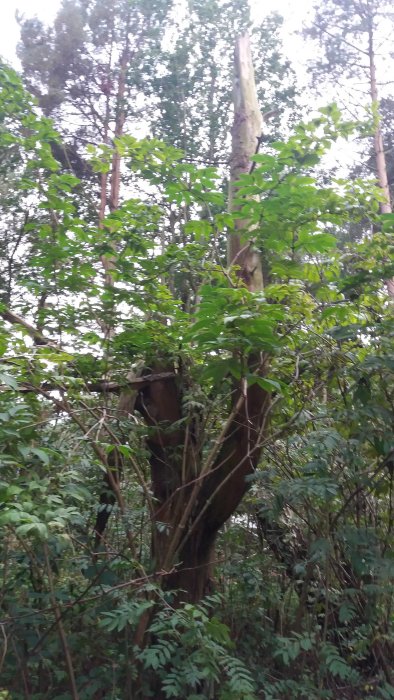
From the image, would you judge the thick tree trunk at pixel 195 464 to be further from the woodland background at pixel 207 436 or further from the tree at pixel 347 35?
the tree at pixel 347 35

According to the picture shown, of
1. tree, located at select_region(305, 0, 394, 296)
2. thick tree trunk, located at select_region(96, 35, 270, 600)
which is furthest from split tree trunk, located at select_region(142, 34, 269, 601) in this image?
tree, located at select_region(305, 0, 394, 296)

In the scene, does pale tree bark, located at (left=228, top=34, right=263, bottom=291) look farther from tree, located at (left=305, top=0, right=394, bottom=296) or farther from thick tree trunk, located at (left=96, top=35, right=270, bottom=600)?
tree, located at (left=305, top=0, right=394, bottom=296)

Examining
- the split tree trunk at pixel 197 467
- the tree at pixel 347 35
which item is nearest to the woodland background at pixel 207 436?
the split tree trunk at pixel 197 467

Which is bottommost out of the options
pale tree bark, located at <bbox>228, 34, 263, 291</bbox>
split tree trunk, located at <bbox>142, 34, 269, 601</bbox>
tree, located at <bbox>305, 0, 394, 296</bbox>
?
split tree trunk, located at <bbox>142, 34, 269, 601</bbox>

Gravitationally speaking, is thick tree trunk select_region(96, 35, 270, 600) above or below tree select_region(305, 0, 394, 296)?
below

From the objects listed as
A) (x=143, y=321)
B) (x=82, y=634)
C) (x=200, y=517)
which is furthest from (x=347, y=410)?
(x=82, y=634)

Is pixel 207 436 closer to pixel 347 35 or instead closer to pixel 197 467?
pixel 197 467

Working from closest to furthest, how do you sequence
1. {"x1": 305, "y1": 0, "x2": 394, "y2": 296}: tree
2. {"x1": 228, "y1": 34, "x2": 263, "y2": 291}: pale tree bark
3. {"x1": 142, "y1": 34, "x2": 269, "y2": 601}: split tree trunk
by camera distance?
{"x1": 142, "y1": 34, "x2": 269, "y2": 601}: split tree trunk
{"x1": 228, "y1": 34, "x2": 263, "y2": 291}: pale tree bark
{"x1": 305, "y1": 0, "x2": 394, "y2": 296}: tree

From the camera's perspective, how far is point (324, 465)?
11.8ft

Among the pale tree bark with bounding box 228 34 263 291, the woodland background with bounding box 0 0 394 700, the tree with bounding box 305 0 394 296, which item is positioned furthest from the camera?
the tree with bounding box 305 0 394 296

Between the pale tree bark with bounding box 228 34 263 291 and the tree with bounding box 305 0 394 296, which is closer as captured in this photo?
the pale tree bark with bounding box 228 34 263 291

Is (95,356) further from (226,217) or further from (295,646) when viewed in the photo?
(295,646)

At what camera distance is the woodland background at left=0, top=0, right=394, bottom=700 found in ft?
11.5

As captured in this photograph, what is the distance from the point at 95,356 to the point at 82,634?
6.01 ft
